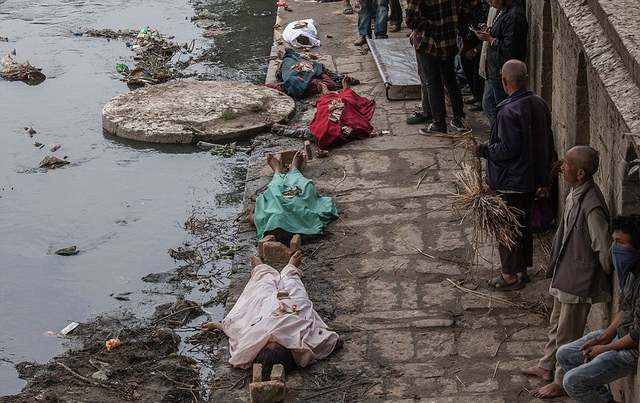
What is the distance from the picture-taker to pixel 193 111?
12.5m

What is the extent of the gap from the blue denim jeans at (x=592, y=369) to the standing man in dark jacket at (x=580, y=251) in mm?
376

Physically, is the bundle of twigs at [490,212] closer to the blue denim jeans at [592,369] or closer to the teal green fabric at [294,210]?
the blue denim jeans at [592,369]

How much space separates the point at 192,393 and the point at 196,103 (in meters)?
6.83

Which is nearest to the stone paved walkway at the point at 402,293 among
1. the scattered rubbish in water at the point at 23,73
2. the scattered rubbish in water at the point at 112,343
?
the scattered rubbish in water at the point at 112,343

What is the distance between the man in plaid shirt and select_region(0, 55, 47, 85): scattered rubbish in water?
7.39 m

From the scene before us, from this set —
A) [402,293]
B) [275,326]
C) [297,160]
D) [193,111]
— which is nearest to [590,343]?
[275,326]

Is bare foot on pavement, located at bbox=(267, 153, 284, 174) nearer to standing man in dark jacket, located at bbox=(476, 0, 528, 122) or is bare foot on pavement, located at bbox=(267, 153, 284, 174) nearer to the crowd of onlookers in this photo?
the crowd of onlookers

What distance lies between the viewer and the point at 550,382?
6.07 metres

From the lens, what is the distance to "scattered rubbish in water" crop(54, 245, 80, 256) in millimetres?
9250

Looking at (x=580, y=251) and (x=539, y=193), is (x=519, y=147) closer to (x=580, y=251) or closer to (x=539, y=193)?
(x=539, y=193)

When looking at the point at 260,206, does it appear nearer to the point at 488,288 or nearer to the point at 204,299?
the point at 204,299

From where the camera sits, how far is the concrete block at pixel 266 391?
6047mm

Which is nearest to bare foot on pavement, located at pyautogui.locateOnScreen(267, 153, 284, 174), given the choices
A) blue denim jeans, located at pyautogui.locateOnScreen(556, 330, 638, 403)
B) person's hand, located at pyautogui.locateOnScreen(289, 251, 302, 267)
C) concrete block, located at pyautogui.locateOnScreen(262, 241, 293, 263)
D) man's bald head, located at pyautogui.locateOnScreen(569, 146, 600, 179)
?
concrete block, located at pyautogui.locateOnScreen(262, 241, 293, 263)

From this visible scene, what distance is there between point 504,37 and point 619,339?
4.65 metres
